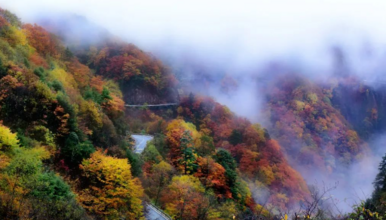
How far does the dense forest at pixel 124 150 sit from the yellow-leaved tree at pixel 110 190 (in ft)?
0.24

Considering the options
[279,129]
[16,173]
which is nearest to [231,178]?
[16,173]

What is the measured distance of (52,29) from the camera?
2657 inches

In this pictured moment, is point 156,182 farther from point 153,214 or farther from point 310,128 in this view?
point 310,128

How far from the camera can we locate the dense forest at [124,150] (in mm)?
16266

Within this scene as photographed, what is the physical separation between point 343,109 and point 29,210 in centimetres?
11338

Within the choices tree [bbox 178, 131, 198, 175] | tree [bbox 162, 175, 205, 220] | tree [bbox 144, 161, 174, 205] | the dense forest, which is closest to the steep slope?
the dense forest

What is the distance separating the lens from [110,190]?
786 inches

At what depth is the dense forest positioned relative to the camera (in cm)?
1627

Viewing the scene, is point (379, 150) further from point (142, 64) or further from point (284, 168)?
point (142, 64)

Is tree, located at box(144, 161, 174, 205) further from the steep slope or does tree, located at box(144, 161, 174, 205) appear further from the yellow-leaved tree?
the steep slope

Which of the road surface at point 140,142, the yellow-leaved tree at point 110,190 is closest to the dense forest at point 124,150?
the yellow-leaved tree at point 110,190

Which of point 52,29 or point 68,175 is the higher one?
point 52,29

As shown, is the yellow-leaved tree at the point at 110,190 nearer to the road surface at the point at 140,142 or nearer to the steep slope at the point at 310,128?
the road surface at the point at 140,142

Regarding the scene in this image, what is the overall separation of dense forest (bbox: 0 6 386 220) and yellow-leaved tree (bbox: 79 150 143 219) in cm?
7
